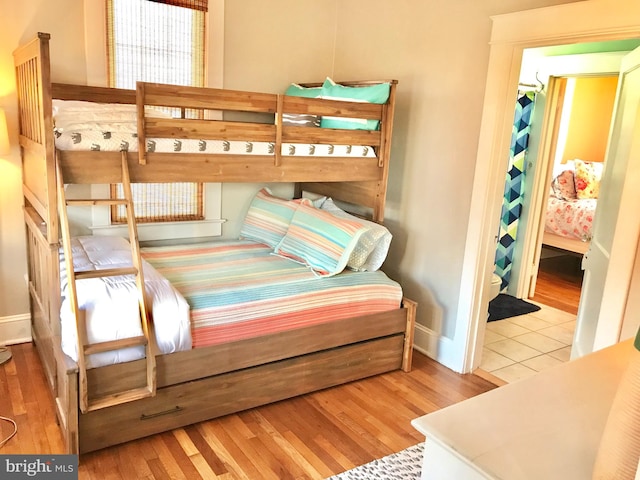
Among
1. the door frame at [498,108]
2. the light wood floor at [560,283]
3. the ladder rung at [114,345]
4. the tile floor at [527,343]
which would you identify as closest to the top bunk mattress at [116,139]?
the ladder rung at [114,345]

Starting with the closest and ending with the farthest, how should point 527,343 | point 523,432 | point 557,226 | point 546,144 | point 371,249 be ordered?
point 523,432 → point 371,249 → point 527,343 → point 546,144 → point 557,226

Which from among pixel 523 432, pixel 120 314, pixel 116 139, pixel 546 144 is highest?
pixel 546 144

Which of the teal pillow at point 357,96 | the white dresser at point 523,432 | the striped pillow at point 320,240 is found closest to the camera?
the white dresser at point 523,432

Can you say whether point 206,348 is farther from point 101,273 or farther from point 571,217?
point 571,217

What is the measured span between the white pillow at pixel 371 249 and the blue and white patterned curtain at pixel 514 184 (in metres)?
1.80

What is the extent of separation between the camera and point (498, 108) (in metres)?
2.91

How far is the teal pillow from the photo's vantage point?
311 cm

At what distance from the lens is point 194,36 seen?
3.43 metres

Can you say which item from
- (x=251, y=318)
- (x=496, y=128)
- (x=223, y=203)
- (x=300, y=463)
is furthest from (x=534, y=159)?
(x=300, y=463)

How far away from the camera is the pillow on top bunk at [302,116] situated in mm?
3377

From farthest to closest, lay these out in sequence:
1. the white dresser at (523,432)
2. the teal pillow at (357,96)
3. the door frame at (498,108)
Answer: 1. the teal pillow at (357,96)
2. the door frame at (498,108)
3. the white dresser at (523,432)

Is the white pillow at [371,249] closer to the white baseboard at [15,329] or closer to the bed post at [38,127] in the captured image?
the bed post at [38,127]

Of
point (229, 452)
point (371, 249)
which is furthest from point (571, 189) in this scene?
point (229, 452)

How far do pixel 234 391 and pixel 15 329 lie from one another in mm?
1601
